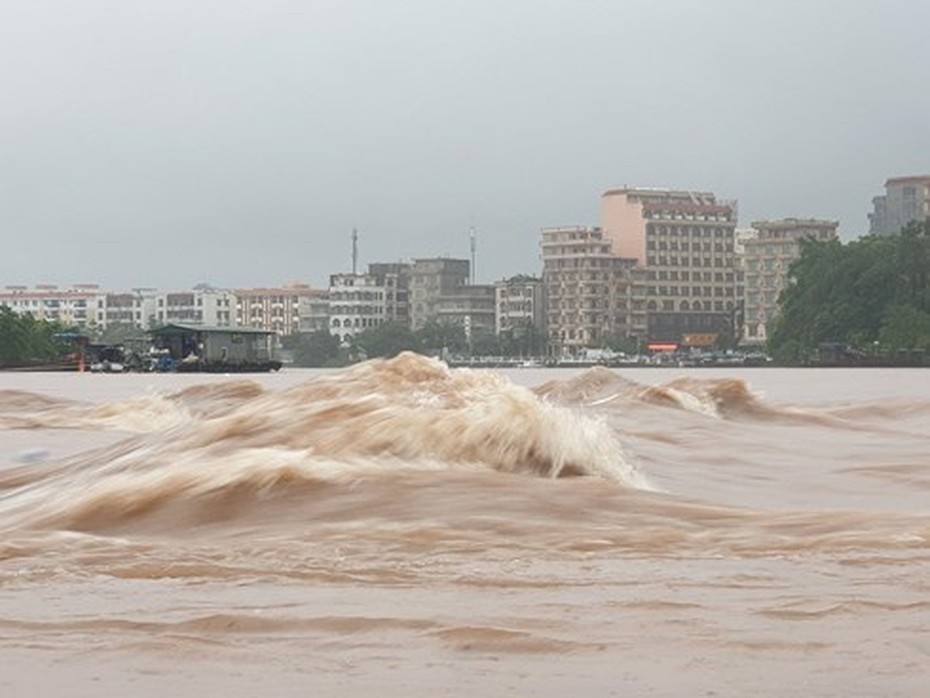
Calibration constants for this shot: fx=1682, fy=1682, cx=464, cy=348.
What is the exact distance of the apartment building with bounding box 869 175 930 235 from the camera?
17312 centimetres

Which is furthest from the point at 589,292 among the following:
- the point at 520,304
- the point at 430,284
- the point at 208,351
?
the point at 208,351

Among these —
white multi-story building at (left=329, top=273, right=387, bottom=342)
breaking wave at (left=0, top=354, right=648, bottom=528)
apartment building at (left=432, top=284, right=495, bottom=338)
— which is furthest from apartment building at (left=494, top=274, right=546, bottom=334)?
breaking wave at (left=0, top=354, right=648, bottom=528)

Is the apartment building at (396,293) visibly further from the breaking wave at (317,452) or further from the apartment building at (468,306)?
the breaking wave at (317,452)

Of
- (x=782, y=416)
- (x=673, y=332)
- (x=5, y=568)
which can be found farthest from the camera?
(x=673, y=332)

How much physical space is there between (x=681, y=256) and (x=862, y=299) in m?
77.0

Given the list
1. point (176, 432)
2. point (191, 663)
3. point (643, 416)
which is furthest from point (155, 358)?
point (191, 663)

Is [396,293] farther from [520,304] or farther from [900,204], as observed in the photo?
[900,204]

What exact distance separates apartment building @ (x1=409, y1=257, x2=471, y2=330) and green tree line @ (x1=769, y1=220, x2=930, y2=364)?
81710 millimetres

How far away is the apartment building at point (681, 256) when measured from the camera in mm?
168125

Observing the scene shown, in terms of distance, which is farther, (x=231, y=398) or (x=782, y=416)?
(x=231, y=398)

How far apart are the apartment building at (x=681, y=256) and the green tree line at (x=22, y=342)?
81.7 m

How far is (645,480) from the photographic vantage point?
9453mm

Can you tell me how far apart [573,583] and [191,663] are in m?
1.67

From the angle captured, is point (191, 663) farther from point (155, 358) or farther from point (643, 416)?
point (155, 358)
